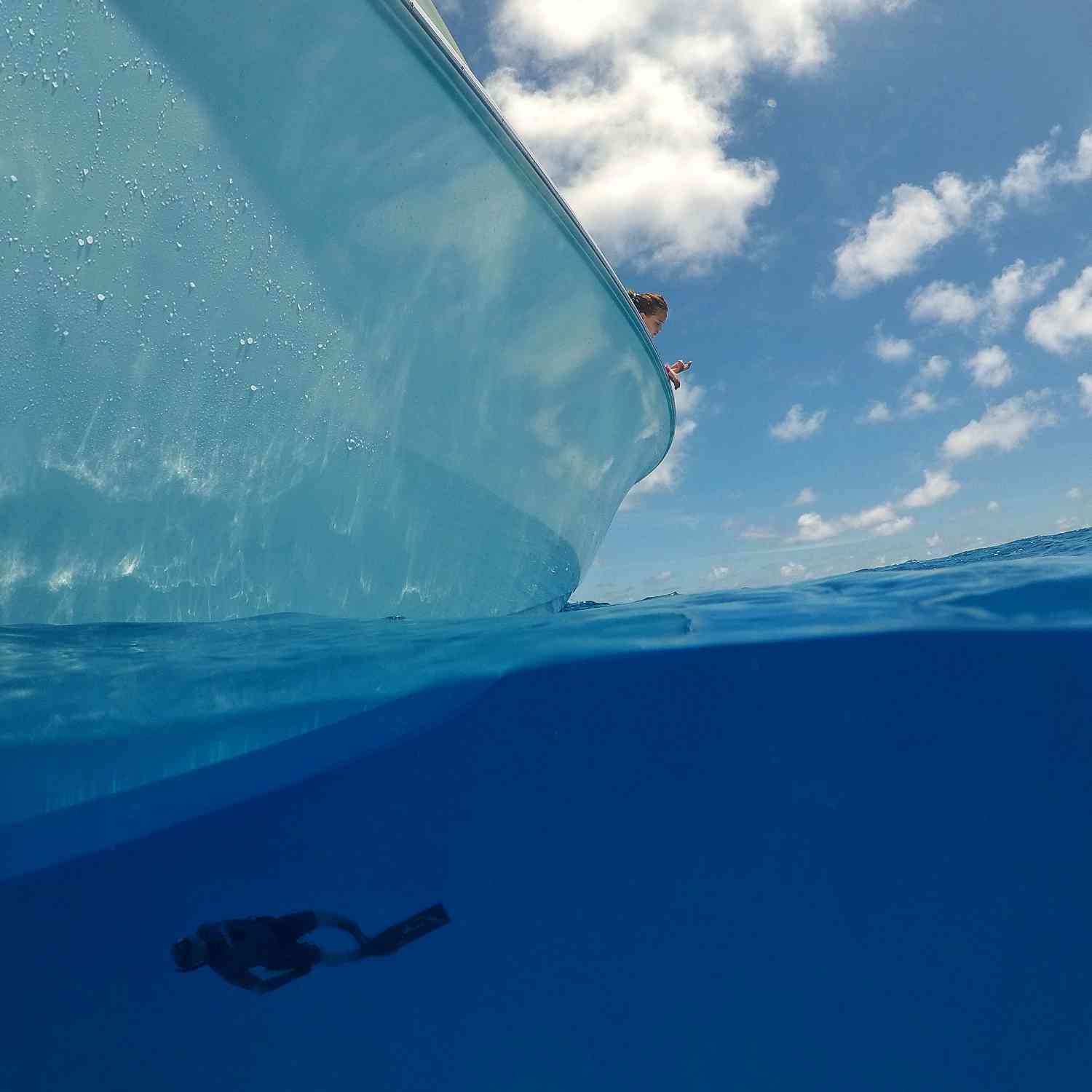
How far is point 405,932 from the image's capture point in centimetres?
209

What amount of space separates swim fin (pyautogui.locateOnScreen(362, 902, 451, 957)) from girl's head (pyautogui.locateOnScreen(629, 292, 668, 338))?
5.58 m

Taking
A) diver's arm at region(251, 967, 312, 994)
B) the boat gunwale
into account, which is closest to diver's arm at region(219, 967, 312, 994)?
diver's arm at region(251, 967, 312, 994)

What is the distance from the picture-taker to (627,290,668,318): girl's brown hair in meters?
6.46

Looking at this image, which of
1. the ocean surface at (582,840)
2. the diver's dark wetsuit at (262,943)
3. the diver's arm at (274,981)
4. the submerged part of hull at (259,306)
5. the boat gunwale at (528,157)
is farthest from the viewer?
the ocean surface at (582,840)

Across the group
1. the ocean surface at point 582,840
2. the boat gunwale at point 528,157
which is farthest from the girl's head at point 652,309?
the ocean surface at point 582,840

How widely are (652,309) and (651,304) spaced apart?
0.20 feet

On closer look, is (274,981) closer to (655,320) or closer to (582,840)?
(582,840)

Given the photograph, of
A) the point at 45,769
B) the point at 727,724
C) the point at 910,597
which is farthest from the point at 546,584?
the point at 45,769

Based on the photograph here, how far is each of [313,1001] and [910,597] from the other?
4.23 m

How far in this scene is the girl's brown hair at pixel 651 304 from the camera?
6.46 meters

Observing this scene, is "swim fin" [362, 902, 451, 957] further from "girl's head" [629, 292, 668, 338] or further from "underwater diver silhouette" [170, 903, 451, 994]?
"girl's head" [629, 292, 668, 338]

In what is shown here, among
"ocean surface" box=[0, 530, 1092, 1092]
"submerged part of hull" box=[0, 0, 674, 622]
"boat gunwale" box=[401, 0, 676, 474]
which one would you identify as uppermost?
"boat gunwale" box=[401, 0, 676, 474]

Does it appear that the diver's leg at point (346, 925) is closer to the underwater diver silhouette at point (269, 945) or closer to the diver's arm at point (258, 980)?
the underwater diver silhouette at point (269, 945)

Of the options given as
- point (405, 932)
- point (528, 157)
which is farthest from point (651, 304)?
point (405, 932)
